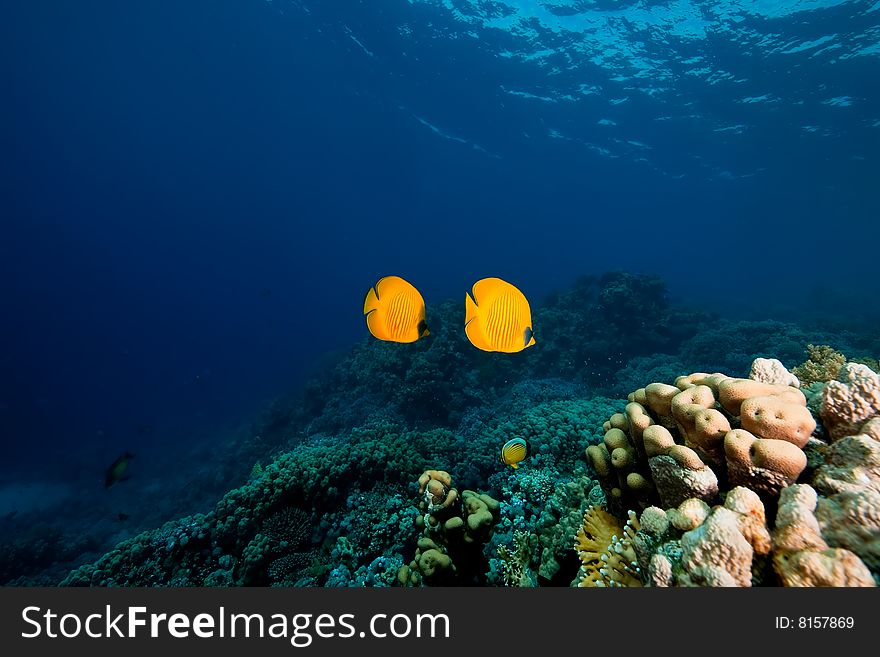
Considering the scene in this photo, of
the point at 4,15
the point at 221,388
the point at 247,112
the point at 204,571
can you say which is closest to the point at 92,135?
the point at 247,112

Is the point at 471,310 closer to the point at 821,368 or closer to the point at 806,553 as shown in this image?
the point at 806,553

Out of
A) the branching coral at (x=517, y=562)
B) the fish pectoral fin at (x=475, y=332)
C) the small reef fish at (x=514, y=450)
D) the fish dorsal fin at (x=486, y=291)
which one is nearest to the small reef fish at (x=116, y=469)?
the small reef fish at (x=514, y=450)

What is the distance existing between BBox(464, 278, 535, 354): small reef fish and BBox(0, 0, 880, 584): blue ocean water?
819 inches

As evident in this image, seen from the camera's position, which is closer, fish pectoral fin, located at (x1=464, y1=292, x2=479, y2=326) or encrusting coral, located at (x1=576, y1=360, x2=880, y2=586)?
encrusting coral, located at (x1=576, y1=360, x2=880, y2=586)

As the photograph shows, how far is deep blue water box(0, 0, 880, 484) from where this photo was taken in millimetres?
23312

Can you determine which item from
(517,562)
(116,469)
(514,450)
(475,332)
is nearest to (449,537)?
(517,562)

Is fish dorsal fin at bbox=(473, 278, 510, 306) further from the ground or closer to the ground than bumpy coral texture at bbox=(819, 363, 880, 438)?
further from the ground

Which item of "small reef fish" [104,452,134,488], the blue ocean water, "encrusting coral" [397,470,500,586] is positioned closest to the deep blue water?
the blue ocean water

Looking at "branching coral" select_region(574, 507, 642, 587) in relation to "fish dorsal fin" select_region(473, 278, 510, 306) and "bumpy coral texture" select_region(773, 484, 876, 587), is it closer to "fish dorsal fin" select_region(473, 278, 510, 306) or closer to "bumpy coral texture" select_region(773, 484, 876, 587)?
"bumpy coral texture" select_region(773, 484, 876, 587)

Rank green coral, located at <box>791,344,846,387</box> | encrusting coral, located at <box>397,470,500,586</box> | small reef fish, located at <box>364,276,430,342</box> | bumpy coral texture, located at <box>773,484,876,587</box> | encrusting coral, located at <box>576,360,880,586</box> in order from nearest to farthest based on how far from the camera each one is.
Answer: bumpy coral texture, located at <box>773,484,876,587</box>
encrusting coral, located at <box>576,360,880,586</box>
small reef fish, located at <box>364,276,430,342</box>
encrusting coral, located at <box>397,470,500,586</box>
green coral, located at <box>791,344,846,387</box>

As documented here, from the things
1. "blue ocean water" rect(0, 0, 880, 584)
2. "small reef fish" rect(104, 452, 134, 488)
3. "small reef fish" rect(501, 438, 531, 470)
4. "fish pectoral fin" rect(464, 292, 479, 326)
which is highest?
"blue ocean water" rect(0, 0, 880, 584)

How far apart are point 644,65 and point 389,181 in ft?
163

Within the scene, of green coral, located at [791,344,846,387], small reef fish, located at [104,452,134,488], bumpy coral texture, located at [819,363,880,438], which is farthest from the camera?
small reef fish, located at [104,452,134,488]

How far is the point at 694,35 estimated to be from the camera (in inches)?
815
